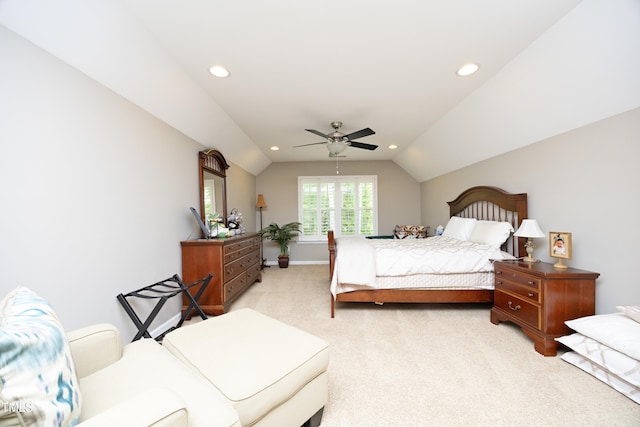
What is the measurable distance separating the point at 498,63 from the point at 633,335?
2.30m

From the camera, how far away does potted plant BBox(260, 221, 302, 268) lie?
586 centimetres

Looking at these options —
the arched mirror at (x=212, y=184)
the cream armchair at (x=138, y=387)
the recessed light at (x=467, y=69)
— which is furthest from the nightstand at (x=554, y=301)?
the arched mirror at (x=212, y=184)

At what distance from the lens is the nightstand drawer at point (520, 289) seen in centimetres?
214

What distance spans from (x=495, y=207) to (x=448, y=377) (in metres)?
2.66

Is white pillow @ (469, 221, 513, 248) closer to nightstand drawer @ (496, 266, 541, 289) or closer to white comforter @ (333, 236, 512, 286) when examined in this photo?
white comforter @ (333, 236, 512, 286)

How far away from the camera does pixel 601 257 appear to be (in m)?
2.14

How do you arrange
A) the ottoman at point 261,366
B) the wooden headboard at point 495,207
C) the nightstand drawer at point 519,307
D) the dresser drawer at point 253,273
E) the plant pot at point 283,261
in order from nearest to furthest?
1. the ottoman at point 261,366
2. the nightstand drawer at point 519,307
3. the wooden headboard at point 495,207
4. the dresser drawer at point 253,273
5. the plant pot at point 283,261

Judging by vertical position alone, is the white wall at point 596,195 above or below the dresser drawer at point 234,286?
above

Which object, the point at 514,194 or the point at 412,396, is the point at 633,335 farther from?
the point at 514,194

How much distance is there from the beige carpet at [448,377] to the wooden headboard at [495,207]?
3.13 ft

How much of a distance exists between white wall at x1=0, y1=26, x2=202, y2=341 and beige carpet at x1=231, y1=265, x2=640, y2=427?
1.71 meters

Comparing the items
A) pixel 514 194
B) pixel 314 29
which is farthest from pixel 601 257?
pixel 314 29

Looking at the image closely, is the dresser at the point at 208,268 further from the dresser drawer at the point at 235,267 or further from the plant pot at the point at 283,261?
the plant pot at the point at 283,261

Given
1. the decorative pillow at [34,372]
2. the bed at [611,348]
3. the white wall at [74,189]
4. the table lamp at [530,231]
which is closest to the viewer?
the decorative pillow at [34,372]
